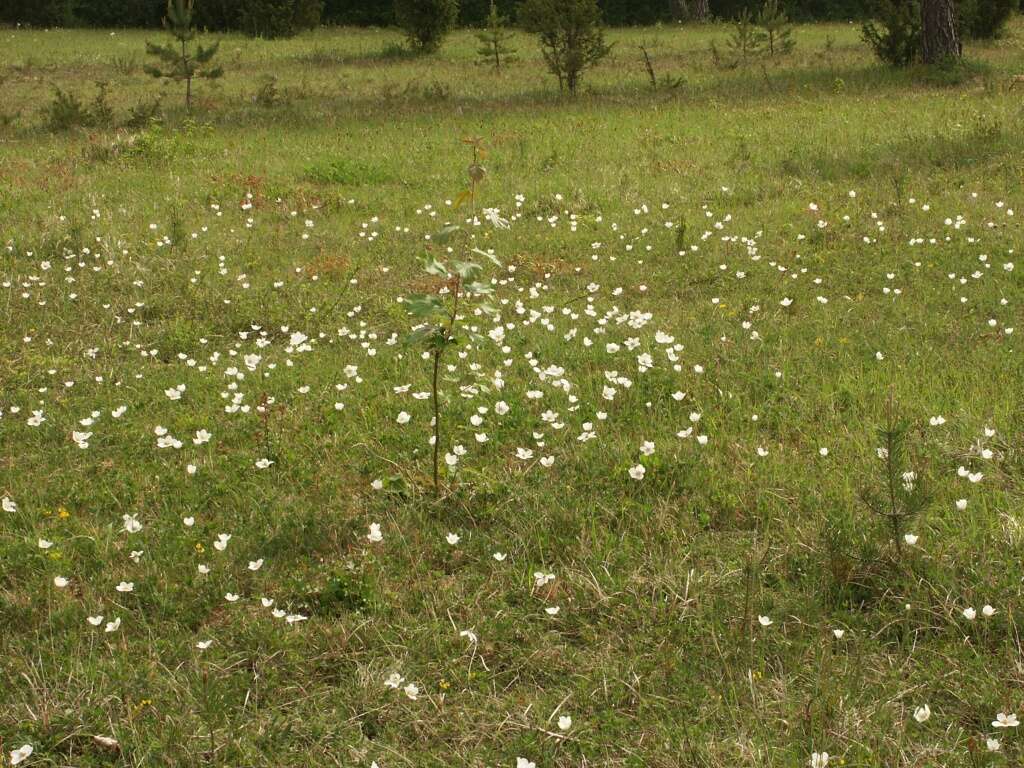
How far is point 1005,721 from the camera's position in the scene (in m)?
3.03

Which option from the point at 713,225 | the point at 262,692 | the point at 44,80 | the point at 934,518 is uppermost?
the point at 44,80

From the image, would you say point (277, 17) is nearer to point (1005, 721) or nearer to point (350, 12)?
point (350, 12)

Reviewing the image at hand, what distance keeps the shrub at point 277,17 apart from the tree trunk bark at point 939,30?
19.2 metres

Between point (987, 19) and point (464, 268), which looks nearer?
point (464, 268)

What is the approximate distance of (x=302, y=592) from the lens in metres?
3.93

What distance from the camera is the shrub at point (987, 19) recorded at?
2291 centimetres

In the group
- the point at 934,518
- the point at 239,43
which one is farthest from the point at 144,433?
the point at 239,43

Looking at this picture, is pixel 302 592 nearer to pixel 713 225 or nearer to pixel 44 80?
pixel 713 225

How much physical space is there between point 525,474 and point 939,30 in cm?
1635

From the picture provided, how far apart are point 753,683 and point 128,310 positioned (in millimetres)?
→ 5607

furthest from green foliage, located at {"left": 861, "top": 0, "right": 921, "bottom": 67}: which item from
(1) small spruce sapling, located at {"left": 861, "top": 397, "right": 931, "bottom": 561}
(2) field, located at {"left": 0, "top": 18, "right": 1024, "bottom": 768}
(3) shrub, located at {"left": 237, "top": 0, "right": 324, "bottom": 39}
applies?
(3) shrub, located at {"left": 237, "top": 0, "right": 324, "bottom": 39}

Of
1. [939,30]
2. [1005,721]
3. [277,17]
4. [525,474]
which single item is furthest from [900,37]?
[277,17]

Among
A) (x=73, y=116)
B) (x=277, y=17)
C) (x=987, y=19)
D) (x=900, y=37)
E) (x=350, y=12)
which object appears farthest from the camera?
(x=350, y=12)

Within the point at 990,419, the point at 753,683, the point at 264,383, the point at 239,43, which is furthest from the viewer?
the point at 239,43
